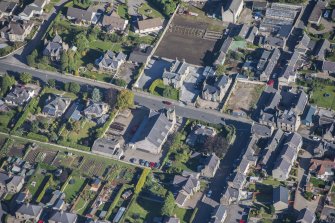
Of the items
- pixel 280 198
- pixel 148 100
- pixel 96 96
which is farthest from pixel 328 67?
pixel 96 96

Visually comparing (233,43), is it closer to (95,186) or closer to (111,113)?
(111,113)

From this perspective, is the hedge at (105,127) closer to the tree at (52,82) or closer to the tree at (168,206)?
the tree at (52,82)

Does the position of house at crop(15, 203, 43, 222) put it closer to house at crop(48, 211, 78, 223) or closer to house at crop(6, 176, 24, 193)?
house at crop(48, 211, 78, 223)

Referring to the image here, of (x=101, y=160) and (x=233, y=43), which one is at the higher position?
(x=233, y=43)

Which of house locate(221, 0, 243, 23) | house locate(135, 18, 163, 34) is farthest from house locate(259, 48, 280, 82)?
house locate(135, 18, 163, 34)

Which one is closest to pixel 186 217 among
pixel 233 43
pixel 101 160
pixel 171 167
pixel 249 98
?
pixel 171 167
